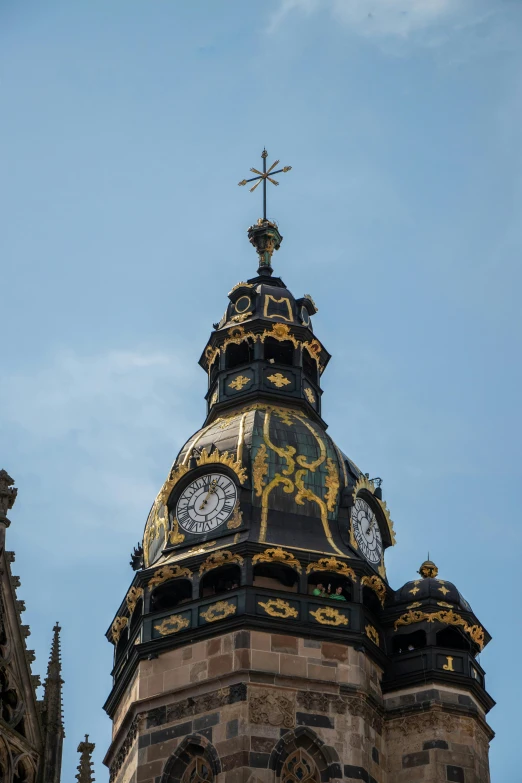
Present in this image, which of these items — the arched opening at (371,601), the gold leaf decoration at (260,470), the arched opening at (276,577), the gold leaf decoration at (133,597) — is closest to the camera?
the arched opening at (276,577)

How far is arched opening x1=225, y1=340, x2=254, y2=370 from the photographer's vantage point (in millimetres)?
64500

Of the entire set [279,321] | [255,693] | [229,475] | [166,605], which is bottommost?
[255,693]

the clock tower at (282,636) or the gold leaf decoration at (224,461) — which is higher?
the gold leaf decoration at (224,461)

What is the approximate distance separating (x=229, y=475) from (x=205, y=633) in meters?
5.82

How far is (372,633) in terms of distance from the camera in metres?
55.9

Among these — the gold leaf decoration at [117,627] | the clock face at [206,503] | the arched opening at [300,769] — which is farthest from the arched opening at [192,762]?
the clock face at [206,503]

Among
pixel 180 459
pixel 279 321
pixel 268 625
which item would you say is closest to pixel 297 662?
pixel 268 625

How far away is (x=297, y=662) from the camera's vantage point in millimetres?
53625

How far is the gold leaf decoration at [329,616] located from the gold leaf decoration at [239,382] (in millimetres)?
10550

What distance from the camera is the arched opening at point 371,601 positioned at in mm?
56781

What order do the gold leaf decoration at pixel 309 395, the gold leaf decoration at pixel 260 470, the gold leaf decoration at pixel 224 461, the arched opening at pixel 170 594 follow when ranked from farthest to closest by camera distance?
the gold leaf decoration at pixel 309 395
the gold leaf decoration at pixel 224 461
the gold leaf decoration at pixel 260 470
the arched opening at pixel 170 594

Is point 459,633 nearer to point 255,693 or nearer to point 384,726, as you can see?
point 384,726

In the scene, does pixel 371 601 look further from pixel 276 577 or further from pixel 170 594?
pixel 170 594

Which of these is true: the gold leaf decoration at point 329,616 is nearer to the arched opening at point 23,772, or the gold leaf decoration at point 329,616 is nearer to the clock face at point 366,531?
the clock face at point 366,531
